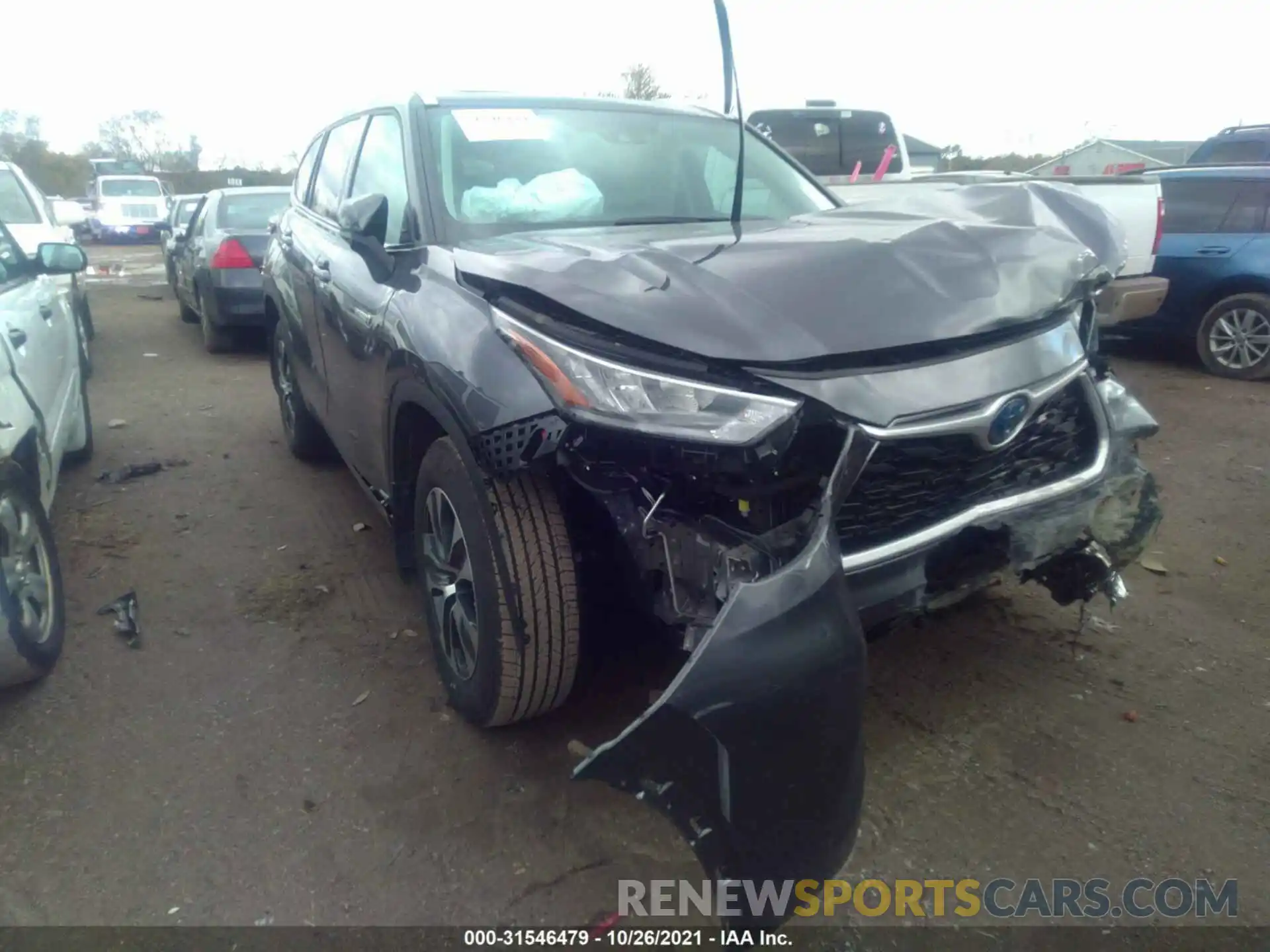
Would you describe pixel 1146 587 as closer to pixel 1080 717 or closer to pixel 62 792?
pixel 1080 717

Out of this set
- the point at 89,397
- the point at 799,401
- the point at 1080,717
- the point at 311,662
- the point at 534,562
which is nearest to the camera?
the point at 799,401

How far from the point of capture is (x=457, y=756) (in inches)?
110

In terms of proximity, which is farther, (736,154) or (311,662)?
(736,154)

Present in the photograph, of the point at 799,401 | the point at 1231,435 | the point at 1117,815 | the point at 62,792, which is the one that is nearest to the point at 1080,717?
the point at 1117,815

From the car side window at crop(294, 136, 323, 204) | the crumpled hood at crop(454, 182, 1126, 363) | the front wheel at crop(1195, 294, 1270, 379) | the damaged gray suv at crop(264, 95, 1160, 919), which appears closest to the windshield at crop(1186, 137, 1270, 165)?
the front wheel at crop(1195, 294, 1270, 379)

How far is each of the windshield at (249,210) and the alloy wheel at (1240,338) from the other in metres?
8.27

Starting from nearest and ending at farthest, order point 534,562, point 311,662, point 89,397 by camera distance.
Answer: point 534,562, point 311,662, point 89,397

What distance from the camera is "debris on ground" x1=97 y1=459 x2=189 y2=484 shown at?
535 cm

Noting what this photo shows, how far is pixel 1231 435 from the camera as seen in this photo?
233 inches

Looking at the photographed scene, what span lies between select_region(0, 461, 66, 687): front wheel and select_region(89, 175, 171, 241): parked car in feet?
83.9

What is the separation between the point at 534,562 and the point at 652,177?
1.71m

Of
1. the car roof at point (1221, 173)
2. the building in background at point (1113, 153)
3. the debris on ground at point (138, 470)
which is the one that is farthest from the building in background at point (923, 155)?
the building in background at point (1113, 153)

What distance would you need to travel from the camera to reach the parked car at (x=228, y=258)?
8.64 metres

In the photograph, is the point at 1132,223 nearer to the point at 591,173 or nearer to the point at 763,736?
the point at 591,173
